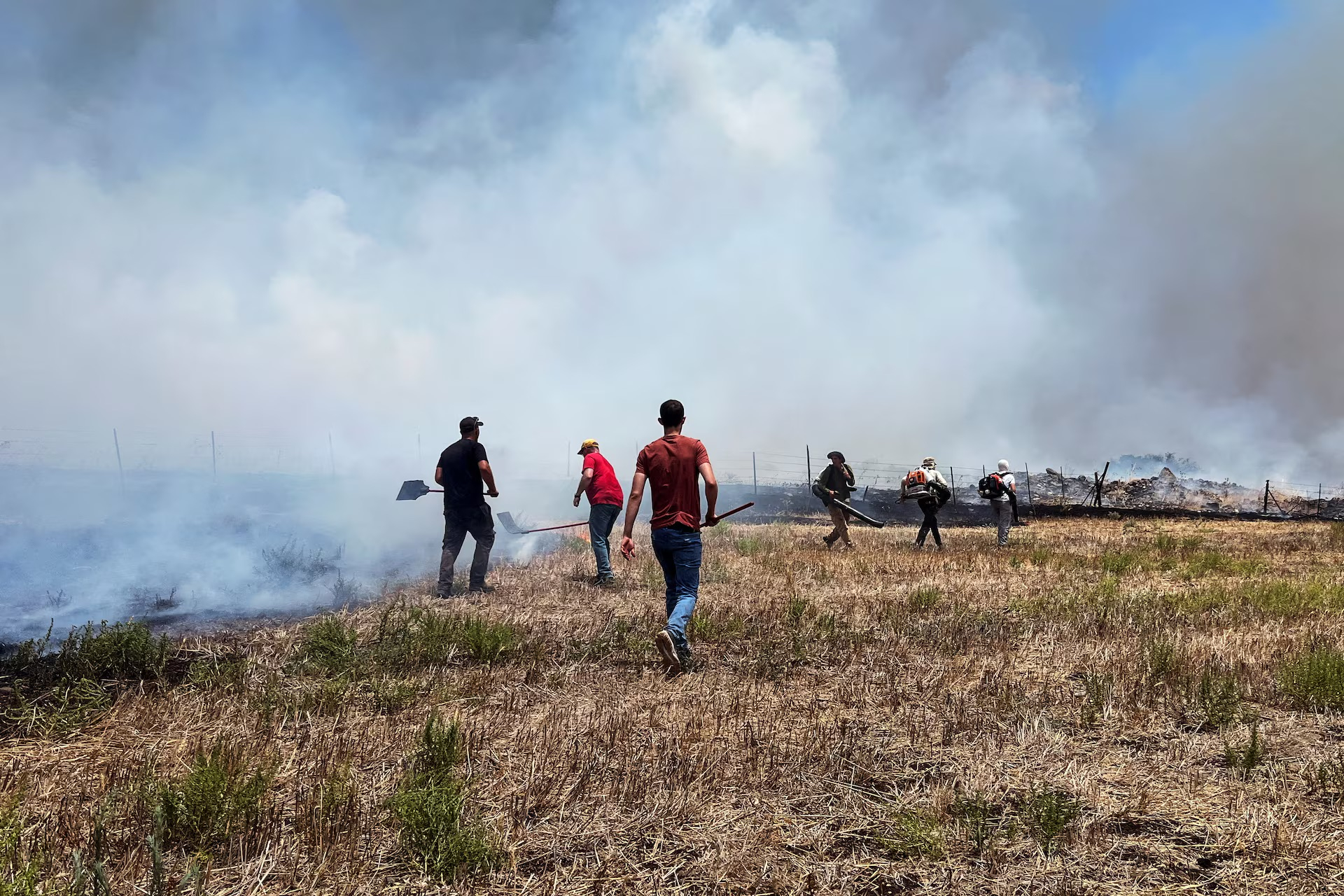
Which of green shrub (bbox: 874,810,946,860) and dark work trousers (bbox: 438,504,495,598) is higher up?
dark work trousers (bbox: 438,504,495,598)

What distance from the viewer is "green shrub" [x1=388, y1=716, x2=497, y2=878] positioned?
2967mm

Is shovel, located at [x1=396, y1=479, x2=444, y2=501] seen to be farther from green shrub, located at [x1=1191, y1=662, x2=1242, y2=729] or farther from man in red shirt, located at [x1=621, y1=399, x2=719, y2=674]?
green shrub, located at [x1=1191, y1=662, x2=1242, y2=729]

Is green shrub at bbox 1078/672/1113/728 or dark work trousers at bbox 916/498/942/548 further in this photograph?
dark work trousers at bbox 916/498/942/548

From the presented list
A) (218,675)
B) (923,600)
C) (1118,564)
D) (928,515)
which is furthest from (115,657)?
(928,515)

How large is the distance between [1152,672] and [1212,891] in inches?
118

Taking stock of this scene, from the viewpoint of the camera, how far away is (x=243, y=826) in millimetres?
3191

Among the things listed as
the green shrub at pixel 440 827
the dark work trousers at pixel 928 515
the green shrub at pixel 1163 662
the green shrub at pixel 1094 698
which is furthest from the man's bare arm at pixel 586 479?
the dark work trousers at pixel 928 515

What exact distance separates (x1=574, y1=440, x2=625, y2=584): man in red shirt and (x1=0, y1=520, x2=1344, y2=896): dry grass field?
79.4 inches

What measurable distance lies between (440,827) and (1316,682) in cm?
544

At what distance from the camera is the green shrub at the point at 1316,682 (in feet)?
15.9

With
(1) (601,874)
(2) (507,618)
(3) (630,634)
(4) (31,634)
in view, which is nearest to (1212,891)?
(1) (601,874)

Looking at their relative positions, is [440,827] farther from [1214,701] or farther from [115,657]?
[1214,701]

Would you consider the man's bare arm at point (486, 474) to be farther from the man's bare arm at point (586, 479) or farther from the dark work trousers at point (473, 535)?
the man's bare arm at point (586, 479)

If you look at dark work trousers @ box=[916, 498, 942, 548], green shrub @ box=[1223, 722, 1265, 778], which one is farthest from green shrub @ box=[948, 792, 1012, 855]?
dark work trousers @ box=[916, 498, 942, 548]
